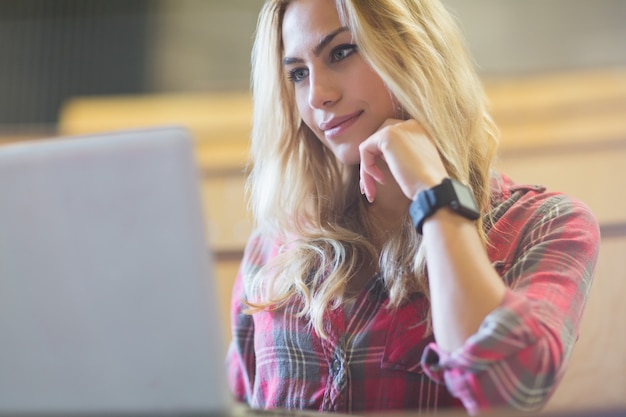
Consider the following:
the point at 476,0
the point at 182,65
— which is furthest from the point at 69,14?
the point at 476,0

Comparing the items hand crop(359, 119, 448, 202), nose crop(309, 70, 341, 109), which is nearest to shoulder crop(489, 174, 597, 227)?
hand crop(359, 119, 448, 202)

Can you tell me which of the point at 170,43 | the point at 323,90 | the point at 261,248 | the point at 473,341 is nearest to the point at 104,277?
the point at 473,341

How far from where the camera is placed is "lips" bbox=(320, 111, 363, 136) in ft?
3.77

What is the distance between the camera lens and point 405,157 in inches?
38.7

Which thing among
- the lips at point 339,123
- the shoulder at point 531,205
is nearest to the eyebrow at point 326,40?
the lips at point 339,123

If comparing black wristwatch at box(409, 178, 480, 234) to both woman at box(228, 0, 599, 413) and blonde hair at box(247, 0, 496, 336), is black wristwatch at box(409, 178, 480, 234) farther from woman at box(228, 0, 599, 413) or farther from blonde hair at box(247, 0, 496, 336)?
blonde hair at box(247, 0, 496, 336)

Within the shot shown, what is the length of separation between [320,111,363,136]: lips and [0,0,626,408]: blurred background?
82cm

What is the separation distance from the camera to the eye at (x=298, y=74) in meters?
1.21

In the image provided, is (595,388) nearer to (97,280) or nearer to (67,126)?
(97,280)

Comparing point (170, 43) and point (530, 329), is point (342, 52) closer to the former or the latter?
point (530, 329)

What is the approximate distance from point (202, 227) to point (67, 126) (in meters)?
2.28

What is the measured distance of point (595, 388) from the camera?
1.62 metres

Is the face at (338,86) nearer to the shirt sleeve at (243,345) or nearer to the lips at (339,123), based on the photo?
the lips at (339,123)

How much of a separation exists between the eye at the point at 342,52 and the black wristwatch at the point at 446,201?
1.03ft
